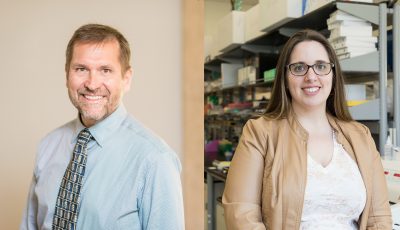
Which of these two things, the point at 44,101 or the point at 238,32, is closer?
the point at 44,101

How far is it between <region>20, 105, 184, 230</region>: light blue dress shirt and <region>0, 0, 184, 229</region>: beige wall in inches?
25.6

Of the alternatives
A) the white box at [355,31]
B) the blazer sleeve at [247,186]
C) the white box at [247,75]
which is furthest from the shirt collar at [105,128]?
the white box at [247,75]

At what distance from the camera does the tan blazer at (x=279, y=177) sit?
1.27 metres

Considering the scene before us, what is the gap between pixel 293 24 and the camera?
319cm

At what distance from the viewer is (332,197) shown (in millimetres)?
1275

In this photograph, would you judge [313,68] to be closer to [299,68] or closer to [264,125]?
[299,68]

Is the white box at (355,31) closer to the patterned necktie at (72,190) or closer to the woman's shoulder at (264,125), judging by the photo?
the woman's shoulder at (264,125)

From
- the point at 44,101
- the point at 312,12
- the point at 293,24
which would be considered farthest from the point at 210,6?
the point at 44,101

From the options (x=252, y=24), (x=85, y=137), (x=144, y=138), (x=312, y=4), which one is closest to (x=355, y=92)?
(x=312, y=4)

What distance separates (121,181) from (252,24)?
3.07 metres

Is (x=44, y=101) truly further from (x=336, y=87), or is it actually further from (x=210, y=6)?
(x=210, y=6)

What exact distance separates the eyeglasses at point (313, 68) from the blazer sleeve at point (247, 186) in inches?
→ 9.8

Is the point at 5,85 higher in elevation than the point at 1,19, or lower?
lower

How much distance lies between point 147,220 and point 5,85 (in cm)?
115
